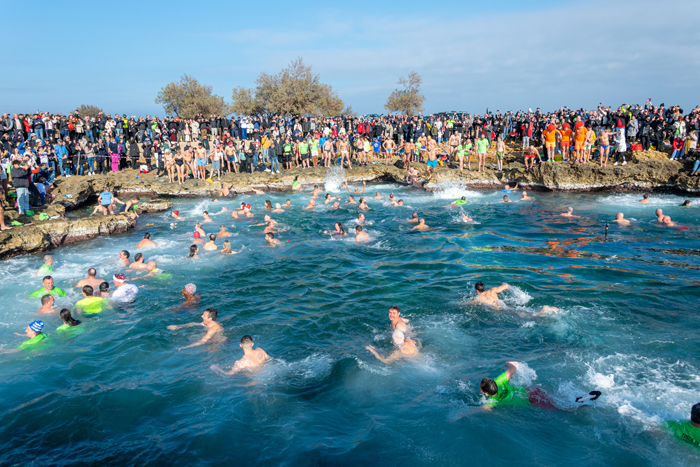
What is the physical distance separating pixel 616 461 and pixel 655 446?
2.00 ft

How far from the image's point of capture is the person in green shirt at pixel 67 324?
9.65m

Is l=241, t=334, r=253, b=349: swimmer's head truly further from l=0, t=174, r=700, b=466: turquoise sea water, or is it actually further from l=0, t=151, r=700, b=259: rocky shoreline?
l=0, t=151, r=700, b=259: rocky shoreline

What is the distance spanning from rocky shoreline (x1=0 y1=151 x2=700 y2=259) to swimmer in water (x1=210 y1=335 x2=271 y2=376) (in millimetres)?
11222

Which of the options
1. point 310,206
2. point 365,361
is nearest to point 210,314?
point 365,361

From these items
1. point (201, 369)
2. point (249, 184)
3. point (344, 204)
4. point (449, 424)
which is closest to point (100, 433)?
point (201, 369)

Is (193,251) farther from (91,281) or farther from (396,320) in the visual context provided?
(396,320)

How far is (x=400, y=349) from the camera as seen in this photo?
8.52m

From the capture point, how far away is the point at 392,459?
20.2ft

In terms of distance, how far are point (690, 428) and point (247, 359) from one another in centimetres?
659

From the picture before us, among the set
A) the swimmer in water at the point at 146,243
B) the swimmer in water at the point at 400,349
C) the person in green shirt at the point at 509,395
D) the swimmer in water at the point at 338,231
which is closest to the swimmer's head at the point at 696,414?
the person in green shirt at the point at 509,395

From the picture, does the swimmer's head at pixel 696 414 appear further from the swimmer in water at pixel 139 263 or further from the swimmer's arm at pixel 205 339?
the swimmer in water at pixel 139 263

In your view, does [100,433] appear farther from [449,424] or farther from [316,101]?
[316,101]

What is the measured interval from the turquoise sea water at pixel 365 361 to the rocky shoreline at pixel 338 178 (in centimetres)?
267

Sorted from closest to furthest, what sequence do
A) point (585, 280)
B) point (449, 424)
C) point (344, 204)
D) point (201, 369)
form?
1. point (449, 424)
2. point (201, 369)
3. point (585, 280)
4. point (344, 204)
